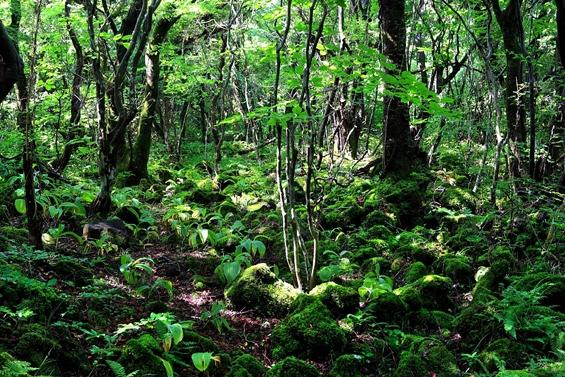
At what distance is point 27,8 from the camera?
38.1ft

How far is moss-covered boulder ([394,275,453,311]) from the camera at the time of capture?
18.9ft

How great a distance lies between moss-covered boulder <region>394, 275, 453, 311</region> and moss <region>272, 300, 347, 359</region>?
1.22 m

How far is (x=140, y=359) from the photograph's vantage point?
3.95m

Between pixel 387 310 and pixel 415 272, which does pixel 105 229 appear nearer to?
pixel 387 310

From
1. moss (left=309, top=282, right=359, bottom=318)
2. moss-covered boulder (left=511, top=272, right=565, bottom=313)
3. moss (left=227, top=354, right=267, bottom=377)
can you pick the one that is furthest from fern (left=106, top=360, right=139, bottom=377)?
moss-covered boulder (left=511, top=272, right=565, bottom=313)

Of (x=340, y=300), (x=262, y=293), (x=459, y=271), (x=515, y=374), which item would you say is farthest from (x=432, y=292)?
(x=515, y=374)

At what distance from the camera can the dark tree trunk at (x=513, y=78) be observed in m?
8.30

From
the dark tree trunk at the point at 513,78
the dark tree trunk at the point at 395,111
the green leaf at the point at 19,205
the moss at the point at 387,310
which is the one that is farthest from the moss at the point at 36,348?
the dark tree trunk at the point at 513,78

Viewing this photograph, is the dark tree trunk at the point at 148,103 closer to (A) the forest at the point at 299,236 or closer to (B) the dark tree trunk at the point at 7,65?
(A) the forest at the point at 299,236

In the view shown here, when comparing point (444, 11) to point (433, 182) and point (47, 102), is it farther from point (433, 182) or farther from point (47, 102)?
point (47, 102)

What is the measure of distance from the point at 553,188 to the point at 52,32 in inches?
449

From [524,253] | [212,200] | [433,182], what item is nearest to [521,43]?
[433,182]

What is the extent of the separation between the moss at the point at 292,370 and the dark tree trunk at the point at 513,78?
597cm

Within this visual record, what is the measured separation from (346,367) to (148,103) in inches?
394
